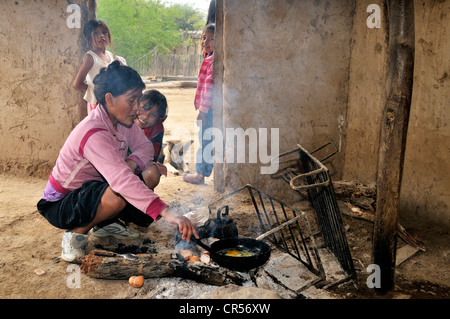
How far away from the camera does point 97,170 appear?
272 cm

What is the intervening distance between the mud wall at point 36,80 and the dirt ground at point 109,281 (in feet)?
2.18

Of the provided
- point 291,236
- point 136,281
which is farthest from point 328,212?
point 136,281

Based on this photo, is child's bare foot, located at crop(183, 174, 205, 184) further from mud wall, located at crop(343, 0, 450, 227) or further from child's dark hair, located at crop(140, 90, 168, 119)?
mud wall, located at crop(343, 0, 450, 227)

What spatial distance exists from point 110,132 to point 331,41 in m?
2.68

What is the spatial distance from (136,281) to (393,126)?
75.6 inches

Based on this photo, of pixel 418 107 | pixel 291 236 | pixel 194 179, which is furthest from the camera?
pixel 194 179

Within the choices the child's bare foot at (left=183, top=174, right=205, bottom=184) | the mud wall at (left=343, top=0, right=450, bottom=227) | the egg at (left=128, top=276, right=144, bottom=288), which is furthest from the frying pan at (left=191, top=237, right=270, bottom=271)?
the child's bare foot at (left=183, top=174, right=205, bottom=184)

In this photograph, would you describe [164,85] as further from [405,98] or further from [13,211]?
[405,98]

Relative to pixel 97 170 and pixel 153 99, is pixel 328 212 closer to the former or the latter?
pixel 97 170

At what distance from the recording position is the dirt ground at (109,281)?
8.43 feet

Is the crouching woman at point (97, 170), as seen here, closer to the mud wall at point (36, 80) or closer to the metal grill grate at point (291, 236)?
the metal grill grate at point (291, 236)

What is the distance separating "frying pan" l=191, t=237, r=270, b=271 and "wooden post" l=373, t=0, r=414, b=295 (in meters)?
0.74

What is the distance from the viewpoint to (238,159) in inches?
175
